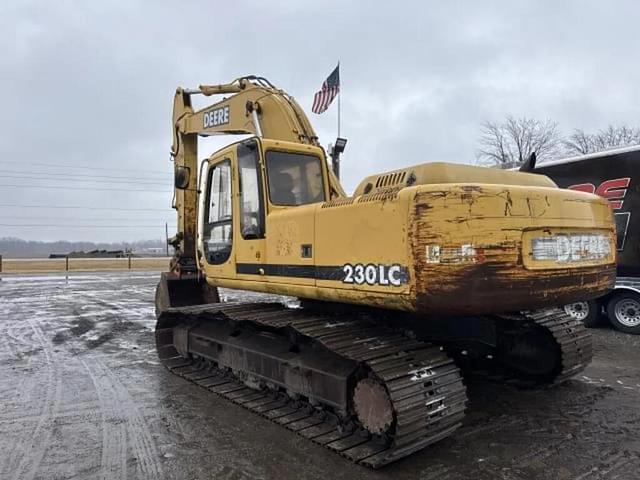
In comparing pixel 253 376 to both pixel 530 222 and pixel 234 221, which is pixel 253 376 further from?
pixel 530 222

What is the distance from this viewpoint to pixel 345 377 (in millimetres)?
4387

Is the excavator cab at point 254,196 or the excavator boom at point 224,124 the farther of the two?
the excavator boom at point 224,124

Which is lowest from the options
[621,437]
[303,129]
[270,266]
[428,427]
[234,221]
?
[621,437]

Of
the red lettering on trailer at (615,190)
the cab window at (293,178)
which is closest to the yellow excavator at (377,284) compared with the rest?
the cab window at (293,178)

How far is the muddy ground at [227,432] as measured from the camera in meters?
3.85

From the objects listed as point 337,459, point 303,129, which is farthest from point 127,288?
point 337,459

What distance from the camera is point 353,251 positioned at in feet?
13.5

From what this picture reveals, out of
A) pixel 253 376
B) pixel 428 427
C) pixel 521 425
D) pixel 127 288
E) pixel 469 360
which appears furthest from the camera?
pixel 127 288

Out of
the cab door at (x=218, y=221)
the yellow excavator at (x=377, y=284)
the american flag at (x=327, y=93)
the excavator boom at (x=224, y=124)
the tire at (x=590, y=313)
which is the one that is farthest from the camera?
the tire at (x=590, y=313)

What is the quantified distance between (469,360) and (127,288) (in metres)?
15.2

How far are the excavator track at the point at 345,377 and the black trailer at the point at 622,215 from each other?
21.9 ft

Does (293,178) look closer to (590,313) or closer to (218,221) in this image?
(218,221)

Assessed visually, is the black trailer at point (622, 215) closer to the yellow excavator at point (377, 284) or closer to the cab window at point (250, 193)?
the yellow excavator at point (377, 284)

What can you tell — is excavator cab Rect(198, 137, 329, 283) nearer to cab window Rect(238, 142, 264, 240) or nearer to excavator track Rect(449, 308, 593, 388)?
cab window Rect(238, 142, 264, 240)
